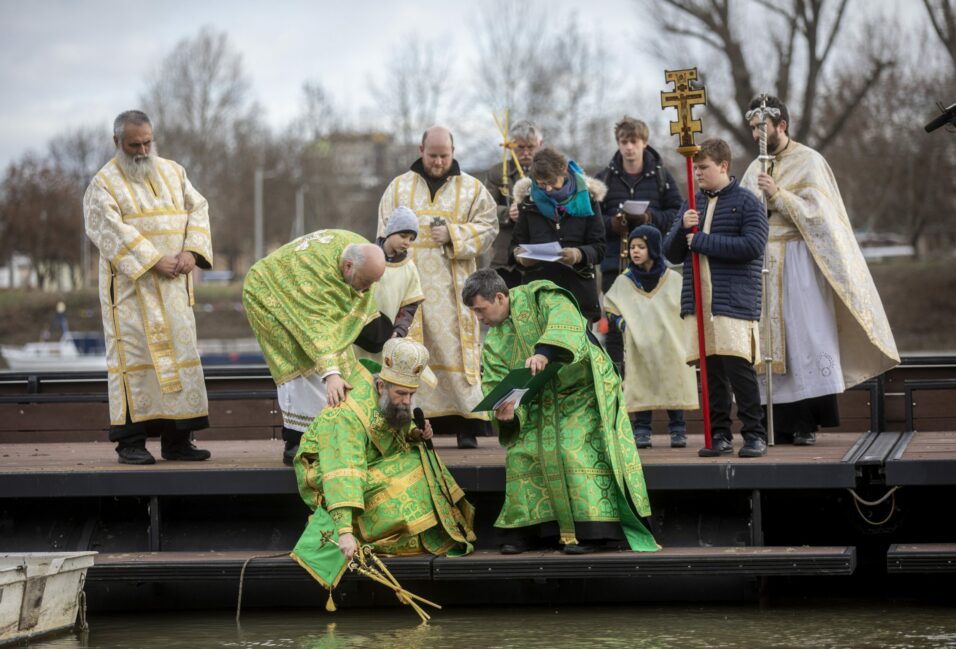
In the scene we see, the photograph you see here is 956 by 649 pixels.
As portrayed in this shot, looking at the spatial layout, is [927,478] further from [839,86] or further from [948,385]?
[839,86]

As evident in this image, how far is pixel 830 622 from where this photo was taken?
675 cm

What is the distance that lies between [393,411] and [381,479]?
1.32 feet

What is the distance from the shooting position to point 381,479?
6926 mm

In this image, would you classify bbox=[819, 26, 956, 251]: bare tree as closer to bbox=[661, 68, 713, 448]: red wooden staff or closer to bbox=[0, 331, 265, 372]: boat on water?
bbox=[0, 331, 265, 372]: boat on water

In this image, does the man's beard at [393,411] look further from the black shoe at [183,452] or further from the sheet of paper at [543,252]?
the black shoe at [183,452]

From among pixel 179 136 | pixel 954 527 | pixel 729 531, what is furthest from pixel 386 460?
pixel 179 136

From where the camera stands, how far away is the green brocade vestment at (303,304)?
745 cm

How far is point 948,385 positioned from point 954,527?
3.86 ft

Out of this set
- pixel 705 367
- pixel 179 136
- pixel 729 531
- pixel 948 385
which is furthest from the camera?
pixel 179 136

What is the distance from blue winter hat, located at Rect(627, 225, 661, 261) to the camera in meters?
8.82

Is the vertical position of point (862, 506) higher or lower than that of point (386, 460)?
lower

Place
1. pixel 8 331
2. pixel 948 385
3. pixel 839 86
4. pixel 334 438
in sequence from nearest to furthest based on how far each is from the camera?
pixel 334 438
pixel 948 385
pixel 839 86
pixel 8 331

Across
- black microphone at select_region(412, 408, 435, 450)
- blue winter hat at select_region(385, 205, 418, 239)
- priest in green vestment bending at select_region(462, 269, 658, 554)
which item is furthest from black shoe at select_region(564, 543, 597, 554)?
blue winter hat at select_region(385, 205, 418, 239)

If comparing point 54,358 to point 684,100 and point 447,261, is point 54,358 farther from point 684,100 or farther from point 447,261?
point 684,100
